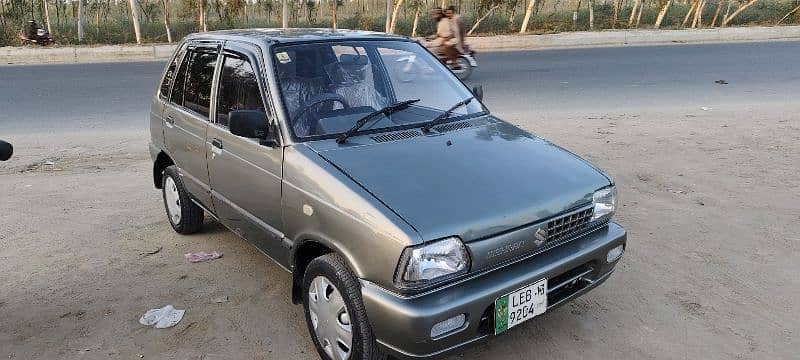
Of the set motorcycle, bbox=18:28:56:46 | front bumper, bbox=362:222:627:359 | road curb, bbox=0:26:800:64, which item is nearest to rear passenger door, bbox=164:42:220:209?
front bumper, bbox=362:222:627:359

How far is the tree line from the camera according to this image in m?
23.0

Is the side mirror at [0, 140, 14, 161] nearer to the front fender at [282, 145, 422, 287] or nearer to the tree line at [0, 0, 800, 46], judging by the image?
the front fender at [282, 145, 422, 287]

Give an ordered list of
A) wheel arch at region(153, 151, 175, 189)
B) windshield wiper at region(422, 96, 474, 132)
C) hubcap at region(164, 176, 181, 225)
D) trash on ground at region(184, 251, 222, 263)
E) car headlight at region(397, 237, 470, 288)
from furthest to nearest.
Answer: wheel arch at region(153, 151, 175, 189)
hubcap at region(164, 176, 181, 225)
trash on ground at region(184, 251, 222, 263)
windshield wiper at region(422, 96, 474, 132)
car headlight at region(397, 237, 470, 288)

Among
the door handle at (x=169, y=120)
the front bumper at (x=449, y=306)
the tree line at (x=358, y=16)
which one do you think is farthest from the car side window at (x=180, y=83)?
the tree line at (x=358, y=16)

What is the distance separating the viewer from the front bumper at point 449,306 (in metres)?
2.32

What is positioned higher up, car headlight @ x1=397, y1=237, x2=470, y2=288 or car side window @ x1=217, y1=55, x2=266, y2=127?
car side window @ x1=217, y1=55, x2=266, y2=127

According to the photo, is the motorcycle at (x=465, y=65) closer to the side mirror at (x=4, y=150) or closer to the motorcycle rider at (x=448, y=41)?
the motorcycle rider at (x=448, y=41)

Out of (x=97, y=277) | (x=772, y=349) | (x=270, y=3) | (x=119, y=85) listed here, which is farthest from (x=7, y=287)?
(x=270, y=3)

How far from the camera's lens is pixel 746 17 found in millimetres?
26750

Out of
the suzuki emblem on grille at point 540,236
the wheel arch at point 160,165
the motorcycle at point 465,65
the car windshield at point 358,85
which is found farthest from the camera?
the motorcycle at point 465,65

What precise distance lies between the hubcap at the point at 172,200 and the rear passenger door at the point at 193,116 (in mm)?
294

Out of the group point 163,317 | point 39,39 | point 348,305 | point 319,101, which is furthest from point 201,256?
point 39,39

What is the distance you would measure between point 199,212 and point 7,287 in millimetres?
1295

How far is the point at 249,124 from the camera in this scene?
2.99 metres
